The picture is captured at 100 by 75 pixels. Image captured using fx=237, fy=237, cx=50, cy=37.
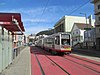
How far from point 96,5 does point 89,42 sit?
532 inches

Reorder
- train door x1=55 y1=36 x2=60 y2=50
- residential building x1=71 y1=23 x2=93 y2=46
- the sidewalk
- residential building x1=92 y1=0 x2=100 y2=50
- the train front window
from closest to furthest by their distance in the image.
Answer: the sidewalk < the train front window < train door x1=55 y1=36 x2=60 y2=50 < residential building x1=92 y1=0 x2=100 y2=50 < residential building x1=71 y1=23 x2=93 y2=46

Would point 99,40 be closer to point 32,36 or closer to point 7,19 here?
point 7,19

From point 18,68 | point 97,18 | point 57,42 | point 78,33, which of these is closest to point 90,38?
point 97,18

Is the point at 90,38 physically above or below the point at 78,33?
below

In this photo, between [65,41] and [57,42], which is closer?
[65,41]

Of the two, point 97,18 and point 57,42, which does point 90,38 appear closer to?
point 97,18

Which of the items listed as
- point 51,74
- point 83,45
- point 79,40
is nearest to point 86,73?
point 51,74

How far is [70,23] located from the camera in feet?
345

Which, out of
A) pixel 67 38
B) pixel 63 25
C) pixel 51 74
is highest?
pixel 63 25

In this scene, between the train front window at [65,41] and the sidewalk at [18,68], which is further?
the train front window at [65,41]

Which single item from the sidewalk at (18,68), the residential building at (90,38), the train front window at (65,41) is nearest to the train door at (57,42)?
the train front window at (65,41)

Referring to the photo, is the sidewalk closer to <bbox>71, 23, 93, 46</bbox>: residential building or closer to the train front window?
the train front window

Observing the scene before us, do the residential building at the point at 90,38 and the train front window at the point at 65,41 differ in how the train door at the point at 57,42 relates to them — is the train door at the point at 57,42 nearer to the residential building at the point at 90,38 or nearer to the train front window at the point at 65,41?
the train front window at the point at 65,41

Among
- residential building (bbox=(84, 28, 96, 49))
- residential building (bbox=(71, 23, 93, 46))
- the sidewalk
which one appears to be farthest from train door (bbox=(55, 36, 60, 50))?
residential building (bbox=(71, 23, 93, 46))
